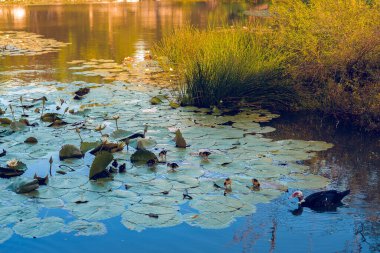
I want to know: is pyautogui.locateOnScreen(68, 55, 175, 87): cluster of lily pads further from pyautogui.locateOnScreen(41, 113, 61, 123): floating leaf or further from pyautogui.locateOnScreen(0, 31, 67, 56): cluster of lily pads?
pyautogui.locateOnScreen(41, 113, 61, 123): floating leaf

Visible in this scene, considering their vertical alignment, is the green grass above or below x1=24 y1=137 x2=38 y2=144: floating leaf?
above

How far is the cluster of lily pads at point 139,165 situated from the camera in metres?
3.98

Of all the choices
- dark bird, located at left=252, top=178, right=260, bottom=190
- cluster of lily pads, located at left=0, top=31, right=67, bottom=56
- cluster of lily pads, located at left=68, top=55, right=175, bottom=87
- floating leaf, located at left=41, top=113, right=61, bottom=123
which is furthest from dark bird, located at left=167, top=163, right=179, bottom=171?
cluster of lily pads, located at left=0, top=31, right=67, bottom=56

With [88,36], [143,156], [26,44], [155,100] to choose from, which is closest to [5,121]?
[155,100]

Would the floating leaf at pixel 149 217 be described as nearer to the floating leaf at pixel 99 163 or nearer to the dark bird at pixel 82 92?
the floating leaf at pixel 99 163

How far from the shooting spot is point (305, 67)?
7.46m

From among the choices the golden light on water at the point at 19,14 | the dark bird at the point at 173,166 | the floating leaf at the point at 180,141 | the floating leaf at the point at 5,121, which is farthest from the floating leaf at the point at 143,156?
the golden light on water at the point at 19,14

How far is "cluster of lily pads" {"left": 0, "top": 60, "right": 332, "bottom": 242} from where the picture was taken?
3.98 m

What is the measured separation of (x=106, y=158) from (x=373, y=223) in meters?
2.41

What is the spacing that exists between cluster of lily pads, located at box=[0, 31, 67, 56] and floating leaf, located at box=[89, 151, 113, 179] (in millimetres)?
9944

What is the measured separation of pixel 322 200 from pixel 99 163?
2.03m

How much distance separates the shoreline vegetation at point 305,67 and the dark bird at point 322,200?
268 cm

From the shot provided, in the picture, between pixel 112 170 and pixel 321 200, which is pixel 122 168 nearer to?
pixel 112 170

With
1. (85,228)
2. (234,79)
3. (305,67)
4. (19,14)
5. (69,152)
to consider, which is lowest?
(85,228)
